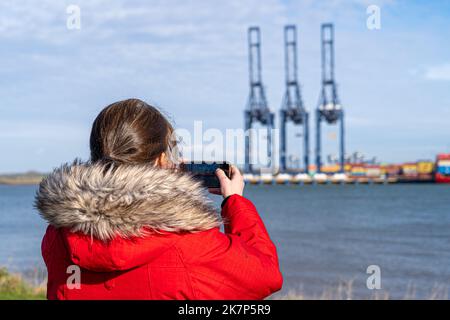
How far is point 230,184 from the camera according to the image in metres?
1.62

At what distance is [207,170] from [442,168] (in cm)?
8180

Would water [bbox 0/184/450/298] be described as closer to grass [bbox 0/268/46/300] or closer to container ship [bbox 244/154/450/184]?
grass [bbox 0/268/46/300]

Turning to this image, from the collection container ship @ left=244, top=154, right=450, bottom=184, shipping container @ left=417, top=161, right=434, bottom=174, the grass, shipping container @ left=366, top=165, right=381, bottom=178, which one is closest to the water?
the grass

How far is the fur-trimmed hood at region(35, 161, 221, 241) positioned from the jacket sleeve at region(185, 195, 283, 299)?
0.05 meters

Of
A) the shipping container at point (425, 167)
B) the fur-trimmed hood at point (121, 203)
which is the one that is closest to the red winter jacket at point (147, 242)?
the fur-trimmed hood at point (121, 203)

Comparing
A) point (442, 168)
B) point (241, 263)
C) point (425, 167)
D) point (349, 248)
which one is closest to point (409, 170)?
point (425, 167)

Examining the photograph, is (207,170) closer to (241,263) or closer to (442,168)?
(241,263)

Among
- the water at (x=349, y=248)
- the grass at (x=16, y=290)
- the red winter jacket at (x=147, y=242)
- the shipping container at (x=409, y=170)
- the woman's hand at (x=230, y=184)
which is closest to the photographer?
the red winter jacket at (x=147, y=242)

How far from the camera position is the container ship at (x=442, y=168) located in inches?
3068

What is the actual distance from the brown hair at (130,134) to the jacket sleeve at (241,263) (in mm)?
237

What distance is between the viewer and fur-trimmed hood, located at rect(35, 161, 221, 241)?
1400 millimetres

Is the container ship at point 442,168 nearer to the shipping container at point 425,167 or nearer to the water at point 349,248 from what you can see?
the shipping container at point 425,167

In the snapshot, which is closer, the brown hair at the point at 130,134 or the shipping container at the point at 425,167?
the brown hair at the point at 130,134
